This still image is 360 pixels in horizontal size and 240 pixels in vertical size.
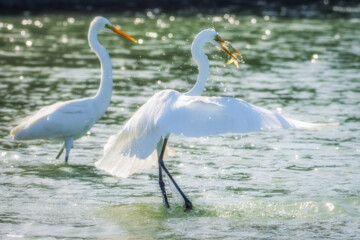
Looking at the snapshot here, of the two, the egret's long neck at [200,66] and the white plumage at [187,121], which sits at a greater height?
the egret's long neck at [200,66]

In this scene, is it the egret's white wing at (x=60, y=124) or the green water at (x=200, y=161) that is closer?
the green water at (x=200, y=161)

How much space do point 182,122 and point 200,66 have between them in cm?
166

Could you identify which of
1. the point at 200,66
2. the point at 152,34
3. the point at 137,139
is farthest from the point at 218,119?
the point at 152,34

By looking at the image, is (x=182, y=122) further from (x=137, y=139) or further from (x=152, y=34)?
(x=152, y=34)

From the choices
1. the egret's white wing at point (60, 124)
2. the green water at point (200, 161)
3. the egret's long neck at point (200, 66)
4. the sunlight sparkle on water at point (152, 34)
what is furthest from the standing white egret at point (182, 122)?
the sunlight sparkle on water at point (152, 34)

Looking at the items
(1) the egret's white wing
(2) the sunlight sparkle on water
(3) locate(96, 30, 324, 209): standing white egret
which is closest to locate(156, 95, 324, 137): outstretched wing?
(3) locate(96, 30, 324, 209): standing white egret

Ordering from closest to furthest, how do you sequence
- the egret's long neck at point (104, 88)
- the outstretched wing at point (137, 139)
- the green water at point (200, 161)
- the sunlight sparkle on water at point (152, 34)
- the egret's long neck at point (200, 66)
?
the green water at point (200, 161), the outstretched wing at point (137, 139), the egret's long neck at point (200, 66), the egret's long neck at point (104, 88), the sunlight sparkle on water at point (152, 34)

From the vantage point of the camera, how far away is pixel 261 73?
20641 millimetres

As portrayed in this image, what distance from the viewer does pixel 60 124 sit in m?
11.9

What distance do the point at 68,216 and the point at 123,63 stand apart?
1335cm

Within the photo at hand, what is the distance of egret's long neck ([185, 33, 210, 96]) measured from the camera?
9844mm

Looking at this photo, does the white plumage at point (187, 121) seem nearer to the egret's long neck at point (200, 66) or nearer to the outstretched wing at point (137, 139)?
the outstretched wing at point (137, 139)

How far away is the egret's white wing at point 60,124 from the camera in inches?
467

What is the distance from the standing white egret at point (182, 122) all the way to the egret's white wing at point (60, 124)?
192 centimetres
